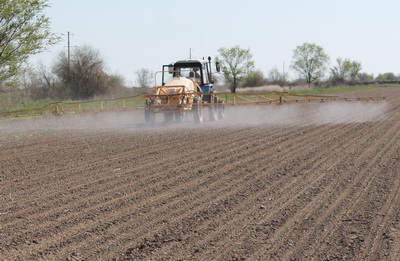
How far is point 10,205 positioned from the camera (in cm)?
667

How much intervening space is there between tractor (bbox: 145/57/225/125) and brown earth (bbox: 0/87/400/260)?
17.6ft

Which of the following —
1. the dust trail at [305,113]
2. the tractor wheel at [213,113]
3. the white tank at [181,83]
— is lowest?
the dust trail at [305,113]

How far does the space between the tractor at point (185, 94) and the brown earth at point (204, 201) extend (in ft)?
17.6

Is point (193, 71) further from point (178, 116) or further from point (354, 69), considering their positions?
point (354, 69)

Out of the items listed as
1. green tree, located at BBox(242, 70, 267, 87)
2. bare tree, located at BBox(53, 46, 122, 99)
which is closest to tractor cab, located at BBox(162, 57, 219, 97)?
bare tree, located at BBox(53, 46, 122, 99)

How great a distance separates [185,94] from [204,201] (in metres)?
10.8

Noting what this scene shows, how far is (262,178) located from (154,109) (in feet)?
33.8

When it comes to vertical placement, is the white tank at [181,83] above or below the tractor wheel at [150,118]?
above

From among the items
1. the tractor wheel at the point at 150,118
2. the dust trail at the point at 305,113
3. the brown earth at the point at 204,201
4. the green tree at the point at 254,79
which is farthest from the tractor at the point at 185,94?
the green tree at the point at 254,79

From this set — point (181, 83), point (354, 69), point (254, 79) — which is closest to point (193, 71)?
point (181, 83)

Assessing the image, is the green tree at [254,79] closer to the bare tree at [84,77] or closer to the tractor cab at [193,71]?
the bare tree at [84,77]

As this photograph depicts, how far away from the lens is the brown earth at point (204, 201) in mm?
4961

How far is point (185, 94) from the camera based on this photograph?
17.2 meters

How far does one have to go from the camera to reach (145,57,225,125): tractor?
17859mm
